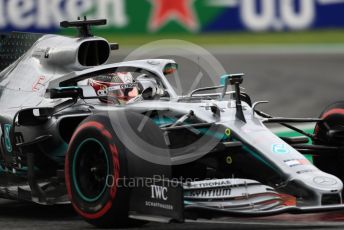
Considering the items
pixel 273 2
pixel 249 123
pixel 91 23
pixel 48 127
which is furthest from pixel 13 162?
pixel 273 2

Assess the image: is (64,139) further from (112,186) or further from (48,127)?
(112,186)

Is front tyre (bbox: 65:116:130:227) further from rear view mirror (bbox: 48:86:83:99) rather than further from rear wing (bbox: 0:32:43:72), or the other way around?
rear wing (bbox: 0:32:43:72)

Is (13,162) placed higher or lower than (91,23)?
lower

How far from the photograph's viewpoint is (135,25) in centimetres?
1834

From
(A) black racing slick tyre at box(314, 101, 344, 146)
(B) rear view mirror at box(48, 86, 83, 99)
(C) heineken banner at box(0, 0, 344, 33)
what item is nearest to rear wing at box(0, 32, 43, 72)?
(B) rear view mirror at box(48, 86, 83, 99)

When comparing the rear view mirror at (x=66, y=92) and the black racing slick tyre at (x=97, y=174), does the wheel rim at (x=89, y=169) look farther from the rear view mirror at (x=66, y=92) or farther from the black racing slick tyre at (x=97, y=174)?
the rear view mirror at (x=66, y=92)

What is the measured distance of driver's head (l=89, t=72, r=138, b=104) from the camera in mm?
9414

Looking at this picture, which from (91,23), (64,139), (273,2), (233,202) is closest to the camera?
(233,202)

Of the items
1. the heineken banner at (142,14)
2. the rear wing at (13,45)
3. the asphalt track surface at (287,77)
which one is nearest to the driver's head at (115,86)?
the asphalt track surface at (287,77)

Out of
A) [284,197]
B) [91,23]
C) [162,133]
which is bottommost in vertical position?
[284,197]

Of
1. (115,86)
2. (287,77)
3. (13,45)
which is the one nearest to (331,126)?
(115,86)

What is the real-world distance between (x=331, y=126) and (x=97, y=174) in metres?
2.35

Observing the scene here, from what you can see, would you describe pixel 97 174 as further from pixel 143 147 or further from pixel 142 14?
pixel 142 14

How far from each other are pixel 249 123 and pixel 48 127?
1967 millimetres
